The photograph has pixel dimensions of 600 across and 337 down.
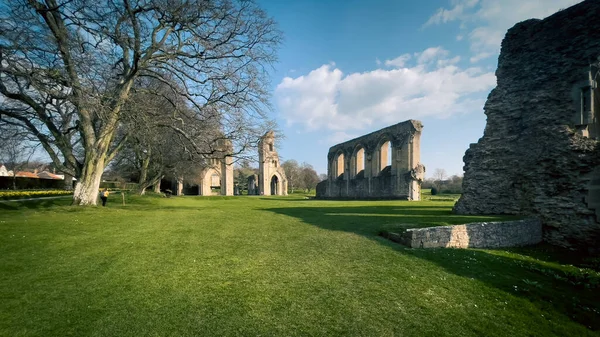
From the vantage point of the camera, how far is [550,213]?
10.2m

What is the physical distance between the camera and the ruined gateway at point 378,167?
27438mm

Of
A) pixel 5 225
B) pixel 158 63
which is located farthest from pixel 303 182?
pixel 5 225

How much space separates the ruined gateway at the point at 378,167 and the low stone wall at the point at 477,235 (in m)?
16.7

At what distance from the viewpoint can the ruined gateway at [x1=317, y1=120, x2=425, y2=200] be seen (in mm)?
27438

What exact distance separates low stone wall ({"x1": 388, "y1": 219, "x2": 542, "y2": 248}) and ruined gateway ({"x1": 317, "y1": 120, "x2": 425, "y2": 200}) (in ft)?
54.6

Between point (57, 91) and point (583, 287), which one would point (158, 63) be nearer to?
point (57, 91)

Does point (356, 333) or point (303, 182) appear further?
point (303, 182)

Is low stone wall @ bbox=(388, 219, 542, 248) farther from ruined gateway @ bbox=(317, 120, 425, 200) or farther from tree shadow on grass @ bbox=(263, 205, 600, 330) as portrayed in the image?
ruined gateway @ bbox=(317, 120, 425, 200)

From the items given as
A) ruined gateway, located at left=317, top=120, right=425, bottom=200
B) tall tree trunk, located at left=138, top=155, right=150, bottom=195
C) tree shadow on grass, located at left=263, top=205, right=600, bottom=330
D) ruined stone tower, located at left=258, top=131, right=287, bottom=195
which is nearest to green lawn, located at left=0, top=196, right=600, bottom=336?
tree shadow on grass, located at left=263, top=205, right=600, bottom=330

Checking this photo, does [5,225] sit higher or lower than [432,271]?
higher

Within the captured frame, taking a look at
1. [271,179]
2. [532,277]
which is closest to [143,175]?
[271,179]

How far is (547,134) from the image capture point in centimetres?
1077

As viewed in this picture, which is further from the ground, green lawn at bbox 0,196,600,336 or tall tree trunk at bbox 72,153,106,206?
tall tree trunk at bbox 72,153,106,206

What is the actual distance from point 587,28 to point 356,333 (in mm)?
14117
